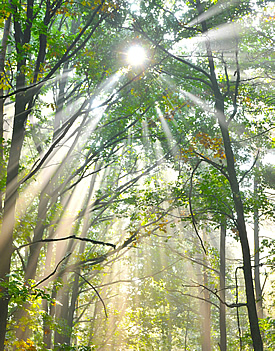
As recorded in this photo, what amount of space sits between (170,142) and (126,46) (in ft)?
11.5

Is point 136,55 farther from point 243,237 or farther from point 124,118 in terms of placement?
point 243,237

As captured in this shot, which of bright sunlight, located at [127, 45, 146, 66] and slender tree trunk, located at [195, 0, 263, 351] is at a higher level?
bright sunlight, located at [127, 45, 146, 66]

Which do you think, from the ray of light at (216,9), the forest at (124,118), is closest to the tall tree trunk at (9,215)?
the forest at (124,118)

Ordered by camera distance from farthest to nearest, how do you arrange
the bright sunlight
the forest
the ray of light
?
the bright sunlight
the ray of light
the forest

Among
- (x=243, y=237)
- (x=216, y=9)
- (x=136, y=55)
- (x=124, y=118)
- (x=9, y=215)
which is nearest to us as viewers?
(x=9, y=215)

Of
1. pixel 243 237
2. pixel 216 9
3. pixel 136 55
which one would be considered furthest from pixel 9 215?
pixel 216 9

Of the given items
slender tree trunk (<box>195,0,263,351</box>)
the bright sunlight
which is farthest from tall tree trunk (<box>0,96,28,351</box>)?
slender tree trunk (<box>195,0,263,351</box>)

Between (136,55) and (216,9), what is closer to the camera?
(216,9)

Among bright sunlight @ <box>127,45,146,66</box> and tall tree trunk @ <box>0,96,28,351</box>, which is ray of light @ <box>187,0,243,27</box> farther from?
tall tree trunk @ <box>0,96,28,351</box>

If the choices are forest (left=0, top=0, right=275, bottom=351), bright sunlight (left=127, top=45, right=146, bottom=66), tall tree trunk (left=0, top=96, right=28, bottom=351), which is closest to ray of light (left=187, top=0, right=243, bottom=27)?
forest (left=0, top=0, right=275, bottom=351)

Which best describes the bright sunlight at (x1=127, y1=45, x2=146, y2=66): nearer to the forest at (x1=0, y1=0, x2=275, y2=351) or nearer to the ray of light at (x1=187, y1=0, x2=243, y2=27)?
the forest at (x1=0, y1=0, x2=275, y2=351)

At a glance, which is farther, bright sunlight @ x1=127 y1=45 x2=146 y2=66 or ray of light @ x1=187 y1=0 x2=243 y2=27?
bright sunlight @ x1=127 y1=45 x2=146 y2=66

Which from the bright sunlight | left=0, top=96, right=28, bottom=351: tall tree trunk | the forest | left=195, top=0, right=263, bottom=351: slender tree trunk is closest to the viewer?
left=0, top=96, right=28, bottom=351: tall tree trunk

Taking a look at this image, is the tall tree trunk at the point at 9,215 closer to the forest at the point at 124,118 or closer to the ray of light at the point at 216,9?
the forest at the point at 124,118
